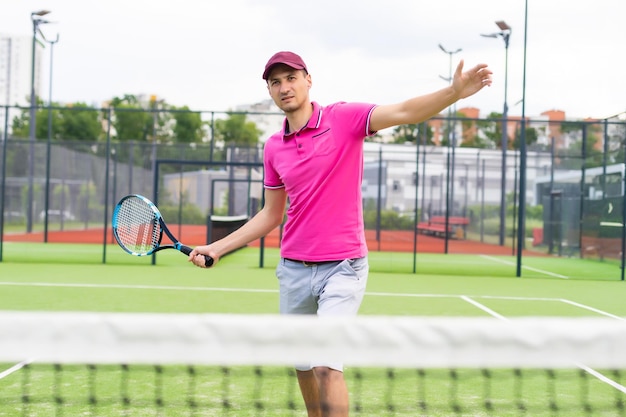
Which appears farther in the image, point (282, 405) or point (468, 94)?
point (282, 405)

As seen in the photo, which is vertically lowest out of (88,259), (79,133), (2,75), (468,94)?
(88,259)

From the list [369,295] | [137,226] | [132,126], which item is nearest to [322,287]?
[137,226]

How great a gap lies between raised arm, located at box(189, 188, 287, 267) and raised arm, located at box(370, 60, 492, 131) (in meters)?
0.77

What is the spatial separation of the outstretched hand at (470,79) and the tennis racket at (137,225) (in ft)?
6.34

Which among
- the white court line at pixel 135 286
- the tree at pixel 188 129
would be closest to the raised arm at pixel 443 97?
the white court line at pixel 135 286

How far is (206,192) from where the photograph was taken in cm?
2316

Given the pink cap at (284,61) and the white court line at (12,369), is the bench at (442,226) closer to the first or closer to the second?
the white court line at (12,369)

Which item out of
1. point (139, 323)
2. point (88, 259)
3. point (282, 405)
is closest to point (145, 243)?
point (282, 405)

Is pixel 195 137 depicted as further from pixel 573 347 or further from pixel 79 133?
pixel 573 347

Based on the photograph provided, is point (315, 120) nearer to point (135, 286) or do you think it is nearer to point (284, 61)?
point (284, 61)

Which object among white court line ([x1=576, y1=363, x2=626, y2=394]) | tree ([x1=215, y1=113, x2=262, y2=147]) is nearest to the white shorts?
white court line ([x1=576, y1=363, x2=626, y2=394])

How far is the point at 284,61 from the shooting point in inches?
122

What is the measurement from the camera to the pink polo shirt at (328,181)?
316 cm

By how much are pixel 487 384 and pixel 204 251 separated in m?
2.68
